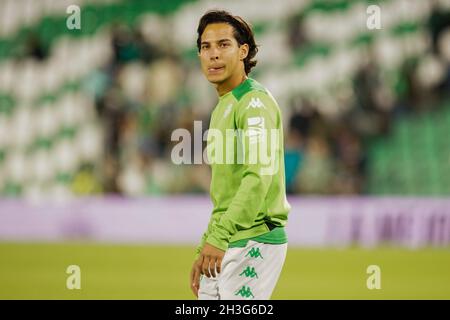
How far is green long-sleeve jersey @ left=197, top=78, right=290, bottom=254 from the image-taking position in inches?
150

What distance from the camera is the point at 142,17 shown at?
1575cm

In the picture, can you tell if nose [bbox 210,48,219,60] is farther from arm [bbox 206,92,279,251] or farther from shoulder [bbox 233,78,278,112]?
arm [bbox 206,92,279,251]

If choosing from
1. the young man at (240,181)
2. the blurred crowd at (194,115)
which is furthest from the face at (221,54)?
the blurred crowd at (194,115)

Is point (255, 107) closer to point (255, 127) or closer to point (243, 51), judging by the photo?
point (255, 127)

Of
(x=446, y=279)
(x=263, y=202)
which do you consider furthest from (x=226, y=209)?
(x=446, y=279)

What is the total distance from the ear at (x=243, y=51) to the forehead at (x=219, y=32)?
79 millimetres

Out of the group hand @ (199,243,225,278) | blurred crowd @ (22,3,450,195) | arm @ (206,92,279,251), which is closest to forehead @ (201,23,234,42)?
arm @ (206,92,279,251)

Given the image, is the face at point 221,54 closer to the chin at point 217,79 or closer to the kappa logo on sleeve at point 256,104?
the chin at point 217,79

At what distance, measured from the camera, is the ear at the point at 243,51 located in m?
4.21

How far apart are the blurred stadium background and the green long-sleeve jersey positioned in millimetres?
6406

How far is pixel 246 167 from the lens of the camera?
3836mm

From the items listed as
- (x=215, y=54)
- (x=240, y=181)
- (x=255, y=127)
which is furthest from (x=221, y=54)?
(x=240, y=181)
